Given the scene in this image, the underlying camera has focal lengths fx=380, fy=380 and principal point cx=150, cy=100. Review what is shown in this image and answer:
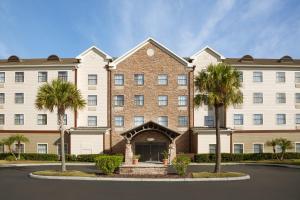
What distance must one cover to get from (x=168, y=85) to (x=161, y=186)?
86.7 feet

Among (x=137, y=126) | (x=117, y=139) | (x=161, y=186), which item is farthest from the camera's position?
(x=117, y=139)

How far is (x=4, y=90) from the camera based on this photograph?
49.8 meters

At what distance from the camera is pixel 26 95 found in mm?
49375

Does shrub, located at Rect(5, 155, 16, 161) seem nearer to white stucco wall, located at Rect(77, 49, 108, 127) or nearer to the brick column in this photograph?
white stucco wall, located at Rect(77, 49, 108, 127)

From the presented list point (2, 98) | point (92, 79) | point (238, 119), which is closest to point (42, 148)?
point (2, 98)

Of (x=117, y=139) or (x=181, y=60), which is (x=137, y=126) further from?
(x=181, y=60)

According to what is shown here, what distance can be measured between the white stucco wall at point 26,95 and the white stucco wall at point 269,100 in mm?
22804

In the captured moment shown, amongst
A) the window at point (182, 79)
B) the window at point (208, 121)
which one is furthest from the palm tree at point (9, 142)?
the window at point (208, 121)

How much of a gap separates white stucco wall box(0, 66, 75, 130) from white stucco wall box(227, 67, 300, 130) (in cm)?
2280

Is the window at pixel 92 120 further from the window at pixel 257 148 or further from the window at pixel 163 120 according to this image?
the window at pixel 257 148

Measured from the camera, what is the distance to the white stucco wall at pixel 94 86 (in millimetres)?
48875

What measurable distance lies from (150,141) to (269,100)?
16.7m

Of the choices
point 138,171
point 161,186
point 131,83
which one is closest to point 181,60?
point 131,83

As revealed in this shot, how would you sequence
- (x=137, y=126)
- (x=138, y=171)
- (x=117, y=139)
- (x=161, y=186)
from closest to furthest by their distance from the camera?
(x=161, y=186) → (x=138, y=171) → (x=137, y=126) → (x=117, y=139)
